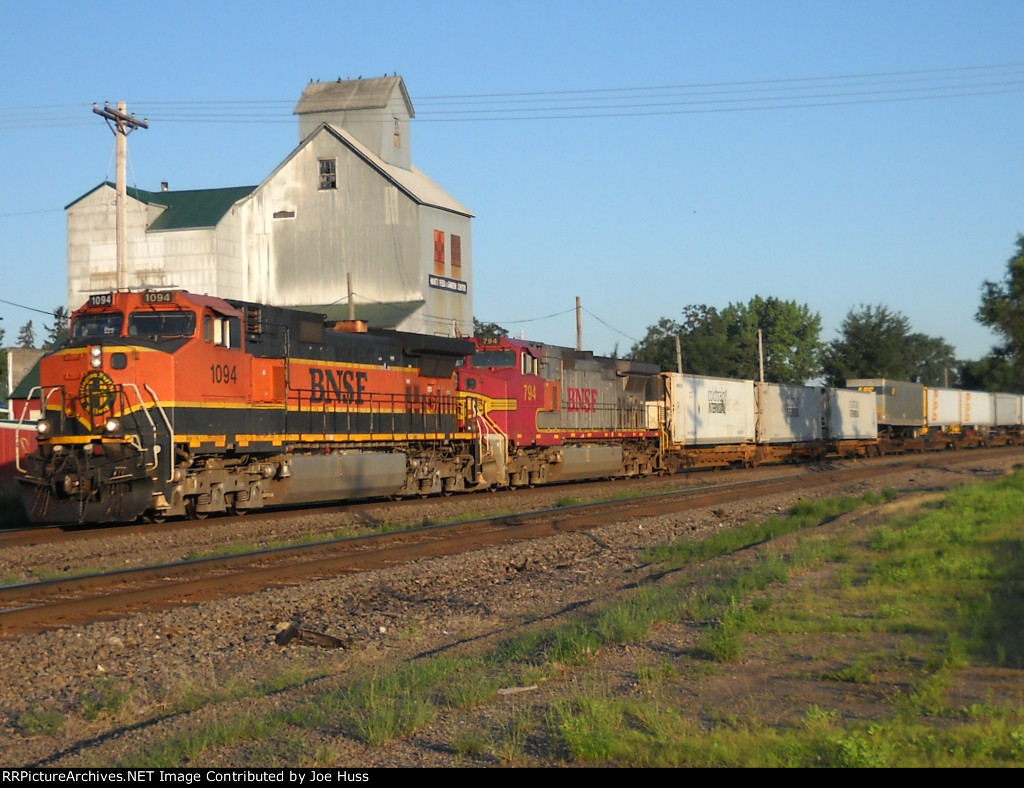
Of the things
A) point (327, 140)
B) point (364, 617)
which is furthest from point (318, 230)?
point (364, 617)

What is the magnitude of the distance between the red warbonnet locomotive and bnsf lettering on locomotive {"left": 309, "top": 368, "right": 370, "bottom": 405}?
0.12ft

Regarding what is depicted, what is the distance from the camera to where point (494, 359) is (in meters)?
27.0

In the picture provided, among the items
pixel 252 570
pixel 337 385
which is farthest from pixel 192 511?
pixel 252 570

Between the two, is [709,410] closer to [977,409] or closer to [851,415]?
[851,415]

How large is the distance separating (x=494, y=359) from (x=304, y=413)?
8094 mm

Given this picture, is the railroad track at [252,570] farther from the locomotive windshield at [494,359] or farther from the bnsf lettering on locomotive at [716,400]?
the bnsf lettering on locomotive at [716,400]

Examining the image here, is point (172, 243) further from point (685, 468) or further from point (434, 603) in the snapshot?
point (434, 603)

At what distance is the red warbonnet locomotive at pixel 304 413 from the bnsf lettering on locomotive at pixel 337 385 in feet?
0.12

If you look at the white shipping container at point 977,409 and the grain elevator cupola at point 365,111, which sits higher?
the grain elevator cupola at point 365,111

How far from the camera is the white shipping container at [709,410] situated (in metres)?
34.9

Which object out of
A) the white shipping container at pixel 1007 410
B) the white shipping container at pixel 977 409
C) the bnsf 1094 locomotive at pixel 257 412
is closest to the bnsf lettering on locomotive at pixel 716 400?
the bnsf 1094 locomotive at pixel 257 412

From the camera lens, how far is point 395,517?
19.6 m

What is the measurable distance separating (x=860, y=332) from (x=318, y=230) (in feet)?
173

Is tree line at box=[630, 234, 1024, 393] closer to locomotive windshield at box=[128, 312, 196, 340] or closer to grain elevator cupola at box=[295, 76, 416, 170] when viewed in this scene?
grain elevator cupola at box=[295, 76, 416, 170]
